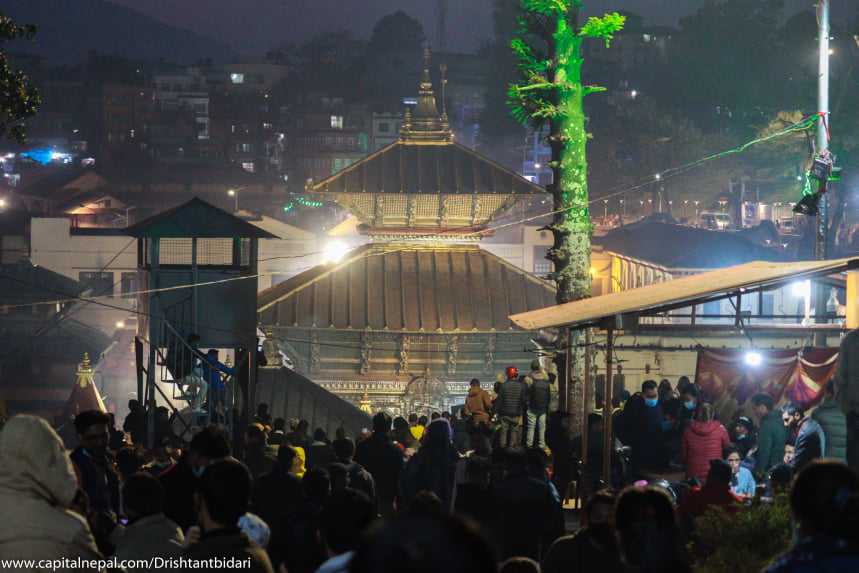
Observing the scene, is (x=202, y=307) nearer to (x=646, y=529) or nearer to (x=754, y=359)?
(x=754, y=359)

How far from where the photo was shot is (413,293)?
116 ft

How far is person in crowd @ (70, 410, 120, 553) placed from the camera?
1026cm

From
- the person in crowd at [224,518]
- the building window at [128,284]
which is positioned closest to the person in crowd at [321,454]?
the person in crowd at [224,518]

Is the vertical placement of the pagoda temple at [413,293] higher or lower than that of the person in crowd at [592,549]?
higher

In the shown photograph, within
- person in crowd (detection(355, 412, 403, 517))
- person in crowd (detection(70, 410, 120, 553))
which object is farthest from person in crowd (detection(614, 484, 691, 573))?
person in crowd (detection(355, 412, 403, 517))

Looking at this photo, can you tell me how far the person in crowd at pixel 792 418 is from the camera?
18750mm

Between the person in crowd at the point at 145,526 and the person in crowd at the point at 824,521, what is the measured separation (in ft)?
11.6

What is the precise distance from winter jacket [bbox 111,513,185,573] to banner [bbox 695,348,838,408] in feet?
47.8

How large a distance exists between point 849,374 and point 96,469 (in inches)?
260

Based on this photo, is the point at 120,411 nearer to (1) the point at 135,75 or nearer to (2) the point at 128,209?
(2) the point at 128,209

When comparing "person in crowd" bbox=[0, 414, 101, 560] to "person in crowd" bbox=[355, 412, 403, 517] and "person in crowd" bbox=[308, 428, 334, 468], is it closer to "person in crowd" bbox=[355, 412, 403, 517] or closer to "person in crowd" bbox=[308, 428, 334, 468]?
"person in crowd" bbox=[355, 412, 403, 517]

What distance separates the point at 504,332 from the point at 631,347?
521 cm

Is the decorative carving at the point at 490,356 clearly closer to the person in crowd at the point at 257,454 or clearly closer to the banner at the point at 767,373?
the banner at the point at 767,373

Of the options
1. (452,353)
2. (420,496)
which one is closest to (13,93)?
(420,496)
